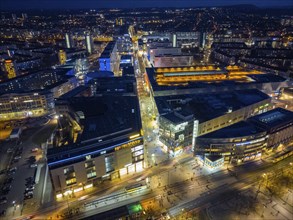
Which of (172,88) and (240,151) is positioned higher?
(172,88)

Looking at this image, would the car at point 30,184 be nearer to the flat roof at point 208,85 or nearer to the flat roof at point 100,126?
the flat roof at point 100,126

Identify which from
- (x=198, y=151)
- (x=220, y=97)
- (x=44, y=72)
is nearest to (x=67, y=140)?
(x=198, y=151)

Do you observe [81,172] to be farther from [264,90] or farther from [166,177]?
[264,90]

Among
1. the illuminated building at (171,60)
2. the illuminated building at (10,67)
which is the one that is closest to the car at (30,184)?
the illuminated building at (10,67)

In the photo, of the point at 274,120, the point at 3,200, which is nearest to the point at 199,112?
the point at 274,120

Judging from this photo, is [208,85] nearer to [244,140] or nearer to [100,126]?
[244,140]
